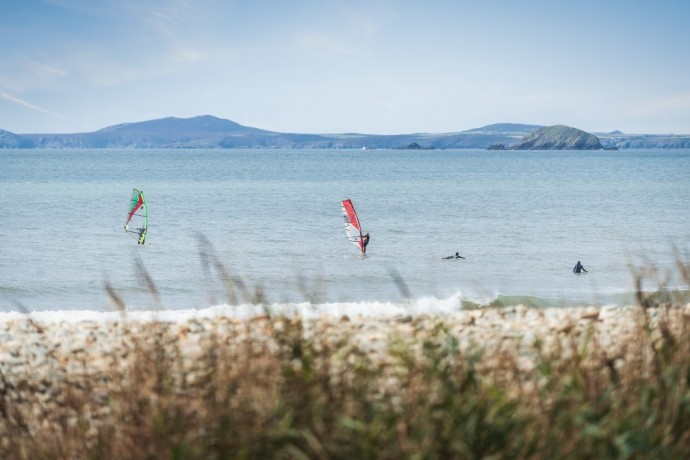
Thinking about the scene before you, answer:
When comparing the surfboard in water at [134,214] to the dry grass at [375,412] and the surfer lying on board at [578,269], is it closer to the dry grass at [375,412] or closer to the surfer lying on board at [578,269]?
the surfer lying on board at [578,269]

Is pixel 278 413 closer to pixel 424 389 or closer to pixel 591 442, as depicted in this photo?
pixel 424 389

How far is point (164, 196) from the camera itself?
5675 cm

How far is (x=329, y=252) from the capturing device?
84.4 feet

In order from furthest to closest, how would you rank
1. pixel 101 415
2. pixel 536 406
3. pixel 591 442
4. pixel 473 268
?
1. pixel 473 268
2. pixel 101 415
3. pixel 536 406
4. pixel 591 442

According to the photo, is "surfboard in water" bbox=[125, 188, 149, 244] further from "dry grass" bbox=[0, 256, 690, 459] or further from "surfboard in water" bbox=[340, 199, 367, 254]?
"dry grass" bbox=[0, 256, 690, 459]

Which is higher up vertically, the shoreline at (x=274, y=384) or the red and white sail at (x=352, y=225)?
the shoreline at (x=274, y=384)

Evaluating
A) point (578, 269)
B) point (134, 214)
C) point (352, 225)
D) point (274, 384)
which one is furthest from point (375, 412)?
point (134, 214)

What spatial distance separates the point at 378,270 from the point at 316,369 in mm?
16463

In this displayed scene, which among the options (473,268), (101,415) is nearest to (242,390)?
(101,415)

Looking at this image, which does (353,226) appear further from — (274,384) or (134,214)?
(274,384)

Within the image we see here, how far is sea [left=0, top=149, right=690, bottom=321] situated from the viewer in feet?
44.5

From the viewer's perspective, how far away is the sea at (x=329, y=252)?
13562 mm

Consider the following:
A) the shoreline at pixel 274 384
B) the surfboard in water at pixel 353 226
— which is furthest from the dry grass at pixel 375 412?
the surfboard in water at pixel 353 226

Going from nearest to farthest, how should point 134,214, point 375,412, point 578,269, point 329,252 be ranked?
point 375,412, point 578,269, point 329,252, point 134,214
